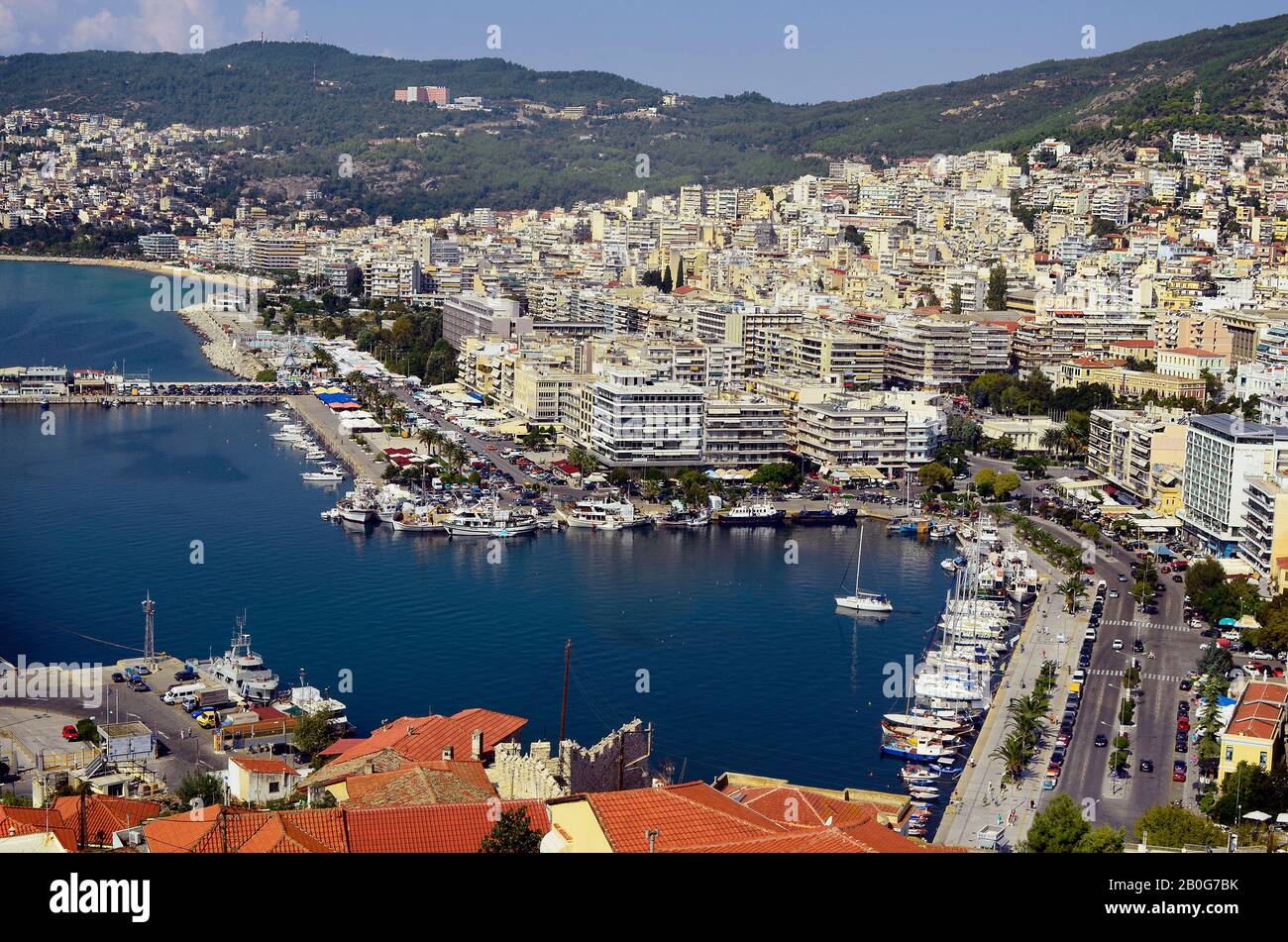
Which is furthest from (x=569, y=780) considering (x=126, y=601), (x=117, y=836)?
(x=126, y=601)

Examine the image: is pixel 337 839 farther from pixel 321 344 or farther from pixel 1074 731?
pixel 321 344

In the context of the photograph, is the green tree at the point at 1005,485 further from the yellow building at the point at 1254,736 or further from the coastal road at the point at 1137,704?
the yellow building at the point at 1254,736

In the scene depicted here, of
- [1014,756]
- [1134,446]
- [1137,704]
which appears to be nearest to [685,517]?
[1134,446]

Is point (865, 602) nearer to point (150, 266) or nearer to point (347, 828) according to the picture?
point (347, 828)

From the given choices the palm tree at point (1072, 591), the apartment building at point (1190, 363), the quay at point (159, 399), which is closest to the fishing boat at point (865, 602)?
the palm tree at point (1072, 591)
